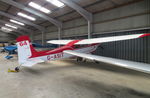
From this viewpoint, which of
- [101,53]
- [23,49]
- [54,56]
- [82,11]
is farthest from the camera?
[101,53]

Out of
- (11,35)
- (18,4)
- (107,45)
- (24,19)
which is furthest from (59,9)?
(11,35)

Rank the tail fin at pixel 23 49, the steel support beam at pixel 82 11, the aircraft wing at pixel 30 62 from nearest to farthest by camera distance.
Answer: the aircraft wing at pixel 30 62, the tail fin at pixel 23 49, the steel support beam at pixel 82 11

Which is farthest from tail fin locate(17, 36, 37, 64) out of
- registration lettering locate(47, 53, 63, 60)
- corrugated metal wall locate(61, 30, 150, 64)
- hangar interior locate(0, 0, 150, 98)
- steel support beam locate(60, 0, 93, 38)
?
corrugated metal wall locate(61, 30, 150, 64)

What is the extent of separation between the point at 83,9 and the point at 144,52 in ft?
17.1

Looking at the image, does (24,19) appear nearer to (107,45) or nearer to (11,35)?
(107,45)

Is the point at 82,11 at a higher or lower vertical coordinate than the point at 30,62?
higher

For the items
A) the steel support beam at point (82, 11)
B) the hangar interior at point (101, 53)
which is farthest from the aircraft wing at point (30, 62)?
the steel support beam at point (82, 11)

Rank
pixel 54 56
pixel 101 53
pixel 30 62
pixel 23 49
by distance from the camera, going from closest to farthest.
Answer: pixel 30 62 → pixel 23 49 → pixel 54 56 → pixel 101 53

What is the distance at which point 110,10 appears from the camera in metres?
6.73

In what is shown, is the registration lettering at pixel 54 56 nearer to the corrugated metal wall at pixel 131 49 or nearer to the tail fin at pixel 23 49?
the tail fin at pixel 23 49

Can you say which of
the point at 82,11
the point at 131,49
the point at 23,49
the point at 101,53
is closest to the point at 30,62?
the point at 23,49

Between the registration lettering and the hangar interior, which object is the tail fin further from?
the registration lettering

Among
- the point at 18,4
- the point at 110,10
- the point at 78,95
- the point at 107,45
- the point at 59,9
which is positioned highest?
the point at 18,4

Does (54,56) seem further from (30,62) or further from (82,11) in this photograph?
(82,11)
